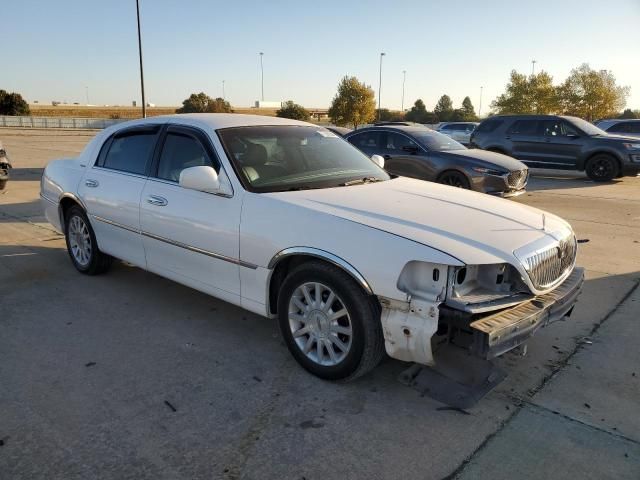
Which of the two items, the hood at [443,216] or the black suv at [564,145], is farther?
the black suv at [564,145]

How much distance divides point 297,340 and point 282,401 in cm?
47

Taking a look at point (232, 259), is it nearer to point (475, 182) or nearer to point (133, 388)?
point (133, 388)

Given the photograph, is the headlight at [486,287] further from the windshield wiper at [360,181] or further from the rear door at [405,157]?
the rear door at [405,157]

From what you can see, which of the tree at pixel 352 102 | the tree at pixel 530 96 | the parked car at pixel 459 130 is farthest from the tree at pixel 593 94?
the parked car at pixel 459 130

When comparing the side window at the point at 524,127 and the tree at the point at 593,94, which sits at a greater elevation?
the tree at the point at 593,94

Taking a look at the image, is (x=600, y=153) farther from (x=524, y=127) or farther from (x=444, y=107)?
(x=444, y=107)

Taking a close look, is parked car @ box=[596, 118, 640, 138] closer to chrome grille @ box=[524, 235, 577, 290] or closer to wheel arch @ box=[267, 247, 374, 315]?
chrome grille @ box=[524, 235, 577, 290]

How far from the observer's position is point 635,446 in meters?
2.76

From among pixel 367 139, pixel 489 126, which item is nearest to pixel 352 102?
pixel 489 126

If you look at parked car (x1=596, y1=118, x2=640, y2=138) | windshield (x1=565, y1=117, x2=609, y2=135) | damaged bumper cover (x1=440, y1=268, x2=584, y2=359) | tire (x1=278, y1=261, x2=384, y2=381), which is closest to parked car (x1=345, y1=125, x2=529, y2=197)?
windshield (x1=565, y1=117, x2=609, y2=135)

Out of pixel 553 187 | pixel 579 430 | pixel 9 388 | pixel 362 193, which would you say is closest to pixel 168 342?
pixel 9 388

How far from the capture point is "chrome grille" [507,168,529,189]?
944 cm

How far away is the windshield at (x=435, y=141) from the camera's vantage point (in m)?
10.1

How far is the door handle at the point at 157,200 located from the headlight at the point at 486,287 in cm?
243
